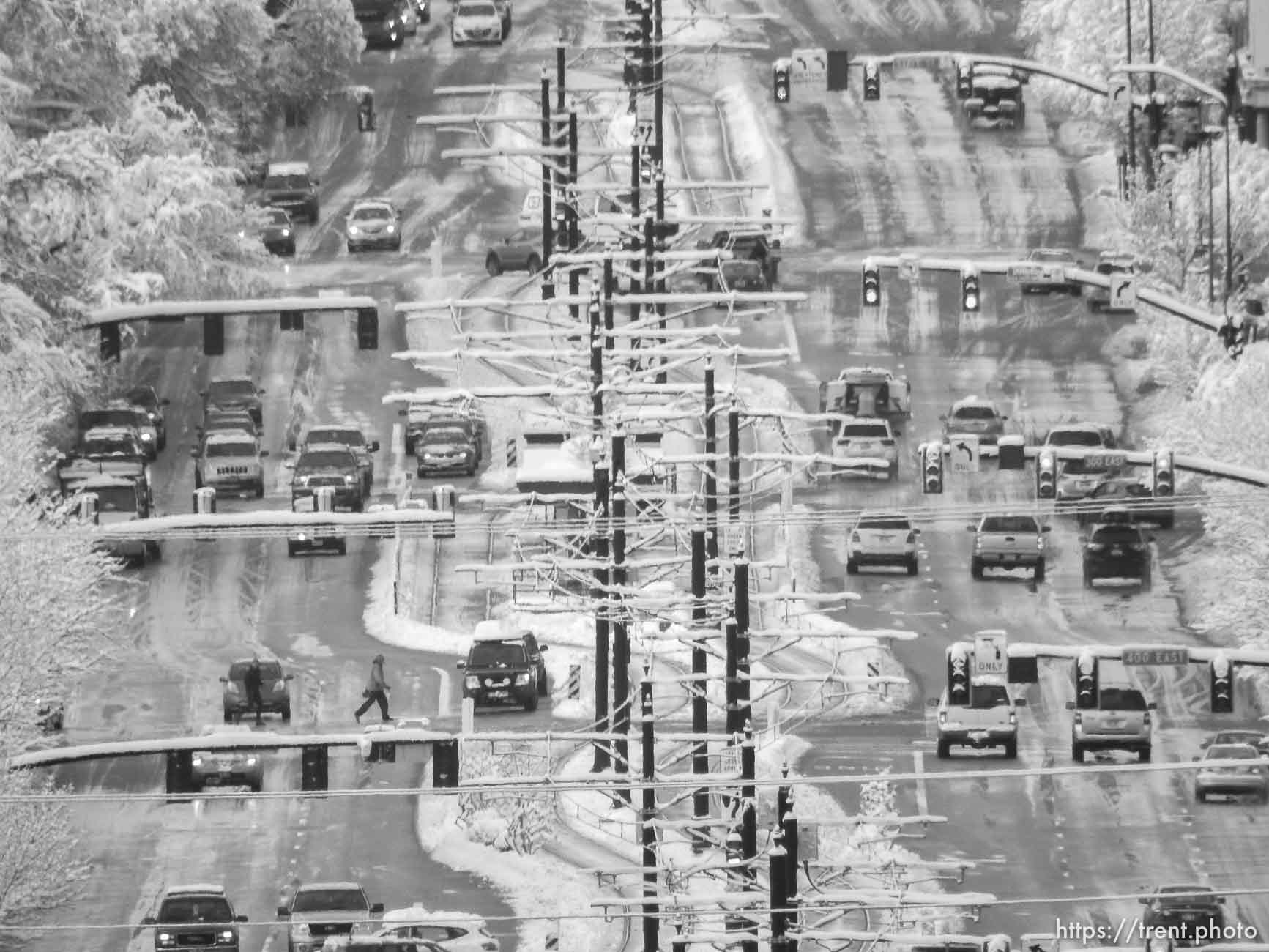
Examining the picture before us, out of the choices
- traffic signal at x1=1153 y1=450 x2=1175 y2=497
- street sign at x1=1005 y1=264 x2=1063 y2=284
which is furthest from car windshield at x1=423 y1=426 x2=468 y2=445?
traffic signal at x1=1153 y1=450 x2=1175 y2=497

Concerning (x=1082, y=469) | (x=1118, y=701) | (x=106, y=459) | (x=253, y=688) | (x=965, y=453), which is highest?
(x=106, y=459)

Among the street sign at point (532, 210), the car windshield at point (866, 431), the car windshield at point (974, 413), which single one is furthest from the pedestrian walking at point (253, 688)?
the street sign at point (532, 210)

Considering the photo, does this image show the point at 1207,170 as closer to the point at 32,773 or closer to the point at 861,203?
the point at 861,203

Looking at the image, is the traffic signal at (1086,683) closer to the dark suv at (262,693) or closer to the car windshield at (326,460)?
the dark suv at (262,693)

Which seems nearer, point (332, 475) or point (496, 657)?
point (496, 657)

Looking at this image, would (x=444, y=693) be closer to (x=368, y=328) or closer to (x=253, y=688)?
(x=253, y=688)

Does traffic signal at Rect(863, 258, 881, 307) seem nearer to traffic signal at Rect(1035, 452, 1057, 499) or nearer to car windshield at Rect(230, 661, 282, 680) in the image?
traffic signal at Rect(1035, 452, 1057, 499)

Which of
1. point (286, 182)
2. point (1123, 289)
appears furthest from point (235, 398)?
point (1123, 289)
